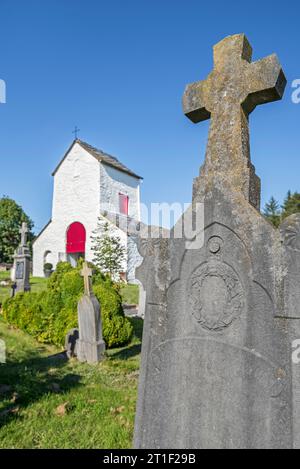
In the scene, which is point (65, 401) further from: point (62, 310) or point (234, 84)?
point (62, 310)

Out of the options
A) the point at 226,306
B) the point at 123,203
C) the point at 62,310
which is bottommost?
the point at 62,310

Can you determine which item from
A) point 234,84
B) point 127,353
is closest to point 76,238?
point 127,353

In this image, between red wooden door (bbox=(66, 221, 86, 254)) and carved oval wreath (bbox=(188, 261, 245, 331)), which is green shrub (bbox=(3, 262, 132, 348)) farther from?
red wooden door (bbox=(66, 221, 86, 254))

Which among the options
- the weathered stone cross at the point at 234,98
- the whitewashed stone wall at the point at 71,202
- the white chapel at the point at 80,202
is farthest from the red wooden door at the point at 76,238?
the weathered stone cross at the point at 234,98

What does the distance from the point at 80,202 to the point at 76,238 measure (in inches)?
105

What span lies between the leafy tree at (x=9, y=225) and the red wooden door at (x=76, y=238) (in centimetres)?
1737

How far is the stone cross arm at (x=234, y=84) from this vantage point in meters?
2.93

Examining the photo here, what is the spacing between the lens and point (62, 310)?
9031mm

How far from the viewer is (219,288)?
8.99ft

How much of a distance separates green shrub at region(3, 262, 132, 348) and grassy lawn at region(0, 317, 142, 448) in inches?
34.2

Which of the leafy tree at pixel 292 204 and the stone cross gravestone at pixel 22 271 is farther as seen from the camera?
the leafy tree at pixel 292 204

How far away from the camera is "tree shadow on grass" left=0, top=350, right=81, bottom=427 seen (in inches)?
180

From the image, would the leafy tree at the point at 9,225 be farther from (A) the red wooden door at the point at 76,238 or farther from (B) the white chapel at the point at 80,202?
(A) the red wooden door at the point at 76,238
